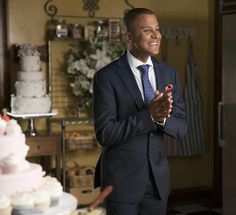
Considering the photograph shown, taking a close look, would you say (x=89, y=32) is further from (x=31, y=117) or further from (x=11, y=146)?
(x=11, y=146)

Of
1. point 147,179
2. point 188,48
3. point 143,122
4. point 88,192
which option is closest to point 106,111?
point 143,122

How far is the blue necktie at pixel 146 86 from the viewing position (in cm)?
237

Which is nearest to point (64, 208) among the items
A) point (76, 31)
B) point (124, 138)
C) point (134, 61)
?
point (124, 138)

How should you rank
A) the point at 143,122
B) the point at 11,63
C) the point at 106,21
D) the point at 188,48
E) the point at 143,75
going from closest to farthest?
1. the point at 143,122
2. the point at 143,75
3. the point at 11,63
4. the point at 106,21
5. the point at 188,48

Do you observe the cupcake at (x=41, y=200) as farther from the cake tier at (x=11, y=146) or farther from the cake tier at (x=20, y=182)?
the cake tier at (x=11, y=146)

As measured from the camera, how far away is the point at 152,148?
7.82 feet

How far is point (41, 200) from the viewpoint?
1786 millimetres

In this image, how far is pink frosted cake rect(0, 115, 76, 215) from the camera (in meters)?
1.77

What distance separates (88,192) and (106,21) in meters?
1.52

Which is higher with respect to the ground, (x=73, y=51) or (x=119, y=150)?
(x=73, y=51)

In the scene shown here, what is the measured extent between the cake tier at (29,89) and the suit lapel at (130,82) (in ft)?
5.80

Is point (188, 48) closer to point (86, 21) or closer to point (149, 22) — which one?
point (86, 21)

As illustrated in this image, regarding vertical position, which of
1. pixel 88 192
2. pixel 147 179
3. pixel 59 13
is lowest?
pixel 88 192

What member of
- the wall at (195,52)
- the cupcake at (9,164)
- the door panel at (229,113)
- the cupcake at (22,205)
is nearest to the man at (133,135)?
the cupcake at (9,164)
